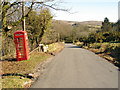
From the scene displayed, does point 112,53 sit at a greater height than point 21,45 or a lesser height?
lesser

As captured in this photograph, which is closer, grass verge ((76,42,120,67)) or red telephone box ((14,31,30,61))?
red telephone box ((14,31,30,61))

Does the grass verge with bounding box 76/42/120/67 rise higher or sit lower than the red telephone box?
lower

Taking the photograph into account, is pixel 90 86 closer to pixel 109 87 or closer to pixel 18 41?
pixel 109 87

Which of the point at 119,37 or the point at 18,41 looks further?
the point at 119,37

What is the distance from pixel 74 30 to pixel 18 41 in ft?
238

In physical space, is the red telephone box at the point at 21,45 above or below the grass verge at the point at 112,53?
above

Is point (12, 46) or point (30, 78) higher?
point (12, 46)

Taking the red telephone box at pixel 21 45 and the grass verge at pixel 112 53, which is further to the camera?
the grass verge at pixel 112 53

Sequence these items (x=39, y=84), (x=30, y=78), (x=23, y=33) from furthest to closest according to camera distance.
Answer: (x=23, y=33) → (x=30, y=78) → (x=39, y=84)

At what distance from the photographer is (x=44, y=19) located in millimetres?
Answer: 21219

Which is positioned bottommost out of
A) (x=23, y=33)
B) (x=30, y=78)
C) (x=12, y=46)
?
(x=30, y=78)

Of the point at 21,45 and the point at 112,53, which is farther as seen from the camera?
the point at 112,53

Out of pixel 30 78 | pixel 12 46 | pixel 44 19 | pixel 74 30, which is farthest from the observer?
pixel 74 30

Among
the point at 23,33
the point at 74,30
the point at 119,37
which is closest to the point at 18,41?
the point at 23,33
